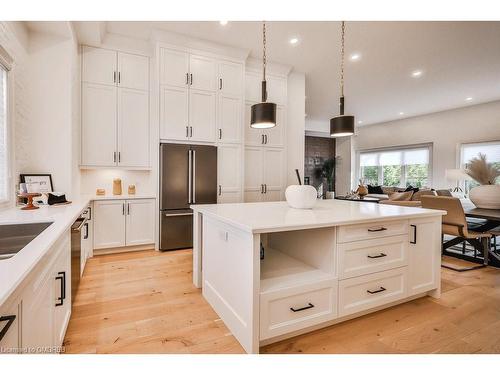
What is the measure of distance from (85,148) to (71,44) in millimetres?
1281

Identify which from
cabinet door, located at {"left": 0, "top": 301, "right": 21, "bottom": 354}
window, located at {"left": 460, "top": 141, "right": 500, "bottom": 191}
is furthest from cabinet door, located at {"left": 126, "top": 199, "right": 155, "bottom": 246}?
window, located at {"left": 460, "top": 141, "right": 500, "bottom": 191}

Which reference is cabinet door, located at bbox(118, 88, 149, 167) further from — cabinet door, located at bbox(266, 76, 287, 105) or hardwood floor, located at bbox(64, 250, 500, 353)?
cabinet door, located at bbox(266, 76, 287, 105)

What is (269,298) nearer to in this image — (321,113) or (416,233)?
(416,233)

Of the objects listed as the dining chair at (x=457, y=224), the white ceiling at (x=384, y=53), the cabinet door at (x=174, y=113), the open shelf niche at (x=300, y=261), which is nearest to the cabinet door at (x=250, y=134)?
the white ceiling at (x=384, y=53)

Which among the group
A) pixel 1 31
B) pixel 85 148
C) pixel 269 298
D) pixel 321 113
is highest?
pixel 321 113

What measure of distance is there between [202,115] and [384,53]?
3055 millimetres

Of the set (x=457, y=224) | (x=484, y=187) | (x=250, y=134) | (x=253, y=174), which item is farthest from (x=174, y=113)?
(x=484, y=187)

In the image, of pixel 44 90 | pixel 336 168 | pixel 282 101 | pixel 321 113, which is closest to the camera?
pixel 44 90

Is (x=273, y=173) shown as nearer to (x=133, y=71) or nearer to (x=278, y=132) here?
(x=278, y=132)

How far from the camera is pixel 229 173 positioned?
13.9 feet

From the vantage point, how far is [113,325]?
195 cm

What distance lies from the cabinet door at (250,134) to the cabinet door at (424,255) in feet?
9.46

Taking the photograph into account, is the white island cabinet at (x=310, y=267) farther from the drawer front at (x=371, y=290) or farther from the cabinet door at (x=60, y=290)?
the cabinet door at (x=60, y=290)
